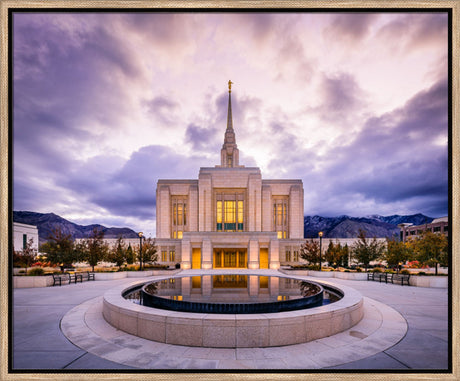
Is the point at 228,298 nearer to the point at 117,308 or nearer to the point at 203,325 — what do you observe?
the point at 203,325

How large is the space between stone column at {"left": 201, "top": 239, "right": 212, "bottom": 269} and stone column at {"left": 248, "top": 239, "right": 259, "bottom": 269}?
5.51 m

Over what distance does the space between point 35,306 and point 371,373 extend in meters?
14.5

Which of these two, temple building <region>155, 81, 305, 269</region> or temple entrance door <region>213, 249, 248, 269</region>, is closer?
temple entrance door <region>213, 249, 248, 269</region>

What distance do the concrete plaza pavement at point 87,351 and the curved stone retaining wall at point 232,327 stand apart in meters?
1.38

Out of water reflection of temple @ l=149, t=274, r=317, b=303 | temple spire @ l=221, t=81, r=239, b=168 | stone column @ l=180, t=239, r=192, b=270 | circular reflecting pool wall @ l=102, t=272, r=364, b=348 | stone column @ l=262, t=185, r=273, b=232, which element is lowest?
stone column @ l=180, t=239, r=192, b=270

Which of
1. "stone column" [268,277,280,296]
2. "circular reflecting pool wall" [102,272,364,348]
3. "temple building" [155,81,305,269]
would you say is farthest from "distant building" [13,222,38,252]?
"stone column" [268,277,280,296]

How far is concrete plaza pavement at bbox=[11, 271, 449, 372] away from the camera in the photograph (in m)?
5.98

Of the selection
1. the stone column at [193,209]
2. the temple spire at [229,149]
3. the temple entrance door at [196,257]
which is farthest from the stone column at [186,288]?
the temple spire at [229,149]

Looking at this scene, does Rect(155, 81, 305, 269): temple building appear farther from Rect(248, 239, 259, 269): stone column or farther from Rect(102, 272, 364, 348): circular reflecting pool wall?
Rect(102, 272, 364, 348): circular reflecting pool wall

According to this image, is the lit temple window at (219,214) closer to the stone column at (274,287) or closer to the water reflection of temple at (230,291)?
the stone column at (274,287)

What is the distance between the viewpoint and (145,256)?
30.0m

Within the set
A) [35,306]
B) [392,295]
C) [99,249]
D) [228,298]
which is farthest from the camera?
[99,249]

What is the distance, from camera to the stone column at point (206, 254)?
32781mm

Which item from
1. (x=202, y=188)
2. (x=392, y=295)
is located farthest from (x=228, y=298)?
(x=202, y=188)
